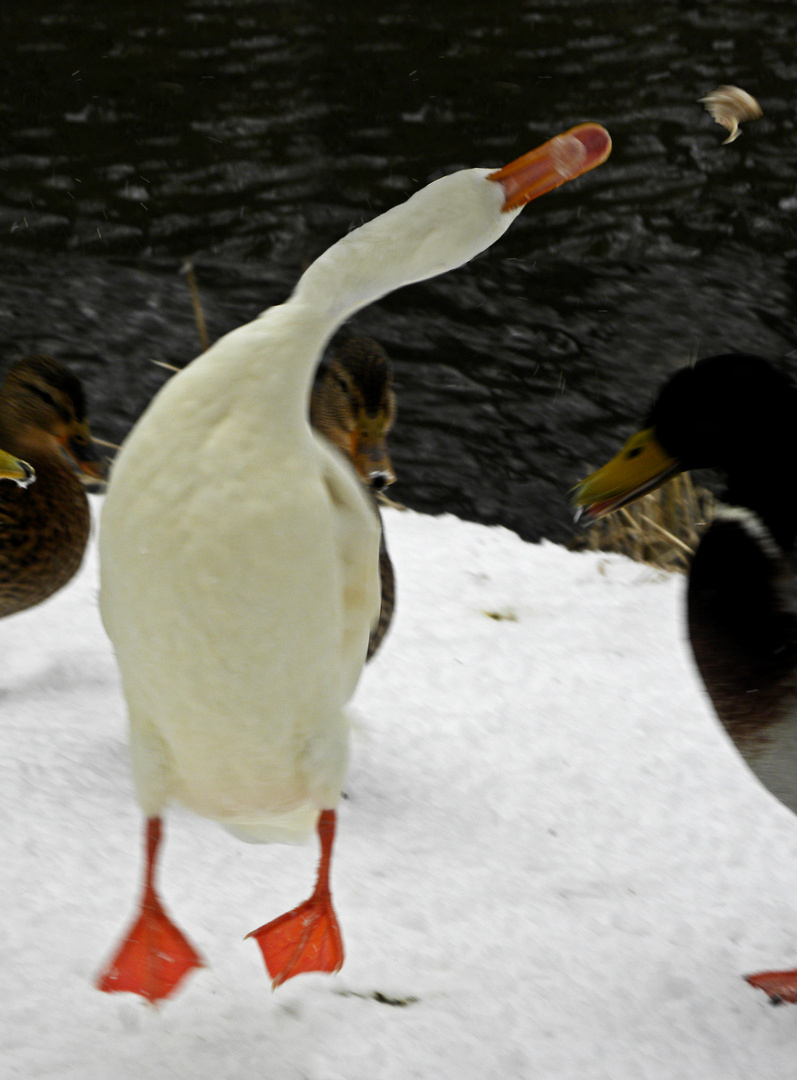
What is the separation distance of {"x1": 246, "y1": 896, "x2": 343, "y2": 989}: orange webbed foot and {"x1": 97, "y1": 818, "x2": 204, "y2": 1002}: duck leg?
106mm

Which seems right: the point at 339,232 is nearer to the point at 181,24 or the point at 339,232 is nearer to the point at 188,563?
the point at 181,24

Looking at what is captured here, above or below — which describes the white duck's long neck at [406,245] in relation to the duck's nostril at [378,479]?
above

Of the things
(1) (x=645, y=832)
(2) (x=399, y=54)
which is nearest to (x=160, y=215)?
(2) (x=399, y=54)

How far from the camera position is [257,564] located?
1535mm

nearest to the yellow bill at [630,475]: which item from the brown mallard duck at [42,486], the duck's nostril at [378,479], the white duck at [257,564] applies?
the white duck at [257,564]

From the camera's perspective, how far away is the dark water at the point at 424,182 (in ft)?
22.7

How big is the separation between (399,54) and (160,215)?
358 centimetres

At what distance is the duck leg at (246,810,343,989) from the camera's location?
1.77 meters

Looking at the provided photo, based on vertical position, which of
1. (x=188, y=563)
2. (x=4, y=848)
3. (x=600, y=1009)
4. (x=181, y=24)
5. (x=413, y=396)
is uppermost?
(x=188, y=563)

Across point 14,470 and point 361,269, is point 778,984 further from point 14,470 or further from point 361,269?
point 14,470

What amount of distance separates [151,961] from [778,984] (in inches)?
43.4

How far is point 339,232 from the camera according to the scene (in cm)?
813

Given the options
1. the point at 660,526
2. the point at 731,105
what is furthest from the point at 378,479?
the point at 731,105

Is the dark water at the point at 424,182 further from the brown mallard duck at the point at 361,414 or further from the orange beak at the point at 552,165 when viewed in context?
the orange beak at the point at 552,165
